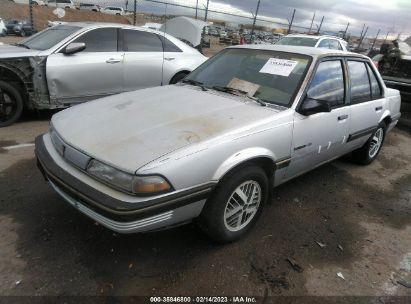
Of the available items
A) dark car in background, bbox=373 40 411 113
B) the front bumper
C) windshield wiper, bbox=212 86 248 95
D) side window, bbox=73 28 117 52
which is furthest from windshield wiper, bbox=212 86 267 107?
dark car in background, bbox=373 40 411 113

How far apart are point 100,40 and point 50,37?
78 centimetres

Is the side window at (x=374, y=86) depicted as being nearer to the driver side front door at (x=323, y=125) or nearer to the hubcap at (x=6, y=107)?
the driver side front door at (x=323, y=125)

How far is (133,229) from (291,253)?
138cm

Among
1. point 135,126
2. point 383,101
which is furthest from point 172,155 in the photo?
point 383,101

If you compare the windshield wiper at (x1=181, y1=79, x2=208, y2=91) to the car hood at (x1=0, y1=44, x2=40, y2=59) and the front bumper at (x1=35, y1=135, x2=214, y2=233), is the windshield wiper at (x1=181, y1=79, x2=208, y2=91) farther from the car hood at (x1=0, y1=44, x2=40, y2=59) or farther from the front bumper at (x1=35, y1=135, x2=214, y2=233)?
the car hood at (x1=0, y1=44, x2=40, y2=59)

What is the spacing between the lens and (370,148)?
4891 mm

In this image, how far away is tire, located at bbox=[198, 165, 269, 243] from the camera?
101 inches

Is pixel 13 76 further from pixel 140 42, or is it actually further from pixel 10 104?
pixel 140 42

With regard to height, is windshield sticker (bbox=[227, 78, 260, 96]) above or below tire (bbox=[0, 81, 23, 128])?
above

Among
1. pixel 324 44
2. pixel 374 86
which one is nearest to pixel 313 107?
pixel 374 86

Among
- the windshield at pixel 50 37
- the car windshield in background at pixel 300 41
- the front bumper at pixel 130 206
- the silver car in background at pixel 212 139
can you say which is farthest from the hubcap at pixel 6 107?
the car windshield in background at pixel 300 41

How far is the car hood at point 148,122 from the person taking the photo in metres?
2.36

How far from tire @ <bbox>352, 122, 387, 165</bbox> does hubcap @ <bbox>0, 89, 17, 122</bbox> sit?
196 inches

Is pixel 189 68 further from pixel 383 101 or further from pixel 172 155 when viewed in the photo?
pixel 172 155
